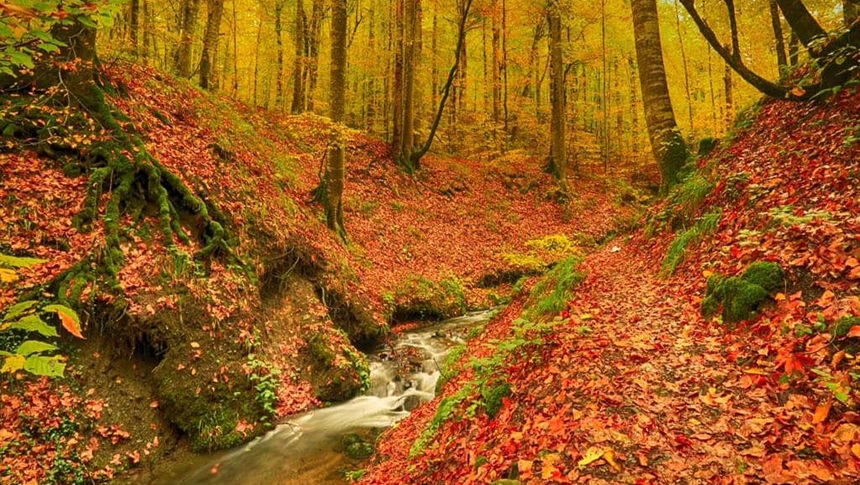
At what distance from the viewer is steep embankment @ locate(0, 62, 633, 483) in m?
5.82

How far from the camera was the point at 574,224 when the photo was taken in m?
20.3

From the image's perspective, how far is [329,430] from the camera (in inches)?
290

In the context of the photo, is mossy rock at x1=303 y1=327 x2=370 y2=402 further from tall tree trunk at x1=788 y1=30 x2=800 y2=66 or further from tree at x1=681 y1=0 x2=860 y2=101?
tall tree trunk at x1=788 y1=30 x2=800 y2=66

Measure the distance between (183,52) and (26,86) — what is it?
29.2ft

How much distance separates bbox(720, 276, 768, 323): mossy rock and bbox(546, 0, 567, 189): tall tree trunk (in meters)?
18.0

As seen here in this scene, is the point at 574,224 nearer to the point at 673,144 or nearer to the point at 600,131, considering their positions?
the point at 673,144

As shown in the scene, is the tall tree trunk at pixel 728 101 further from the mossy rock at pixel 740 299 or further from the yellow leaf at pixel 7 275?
the yellow leaf at pixel 7 275

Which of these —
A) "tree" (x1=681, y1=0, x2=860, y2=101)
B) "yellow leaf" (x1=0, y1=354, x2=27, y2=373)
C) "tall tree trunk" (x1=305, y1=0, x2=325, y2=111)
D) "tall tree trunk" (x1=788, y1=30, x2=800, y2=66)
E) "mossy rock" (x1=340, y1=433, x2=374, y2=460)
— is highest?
"tall tree trunk" (x1=305, y1=0, x2=325, y2=111)

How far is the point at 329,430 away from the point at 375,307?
4275 millimetres

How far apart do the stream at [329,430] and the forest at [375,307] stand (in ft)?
0.15

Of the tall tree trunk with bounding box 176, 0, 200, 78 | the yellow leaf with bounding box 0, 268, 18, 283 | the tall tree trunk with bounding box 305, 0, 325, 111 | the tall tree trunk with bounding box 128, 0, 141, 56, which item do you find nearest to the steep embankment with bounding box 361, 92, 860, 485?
the yellow leaf with bounding box 0, 268, 18, 283

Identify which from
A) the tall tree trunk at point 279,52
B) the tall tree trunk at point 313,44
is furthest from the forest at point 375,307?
the tall tree trunk at point 279,52

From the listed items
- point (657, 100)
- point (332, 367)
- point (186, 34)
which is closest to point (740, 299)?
point (657, 100)

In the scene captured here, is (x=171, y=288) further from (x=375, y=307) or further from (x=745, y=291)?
(x=745, y=291)
